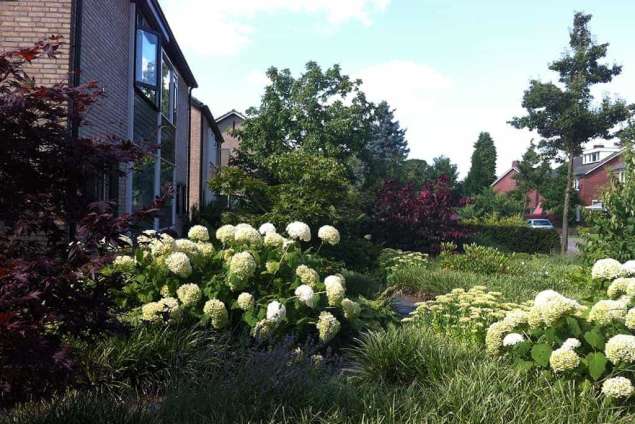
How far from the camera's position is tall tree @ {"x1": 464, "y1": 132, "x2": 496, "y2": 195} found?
64312mm

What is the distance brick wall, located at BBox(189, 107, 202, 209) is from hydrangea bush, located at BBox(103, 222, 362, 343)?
20146mm

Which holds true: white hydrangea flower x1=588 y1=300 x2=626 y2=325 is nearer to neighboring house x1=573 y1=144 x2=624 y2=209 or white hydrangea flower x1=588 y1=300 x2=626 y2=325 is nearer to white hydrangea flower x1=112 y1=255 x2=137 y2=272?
white hydrangea flower x1=112 y1=255 x2=137 y2=272

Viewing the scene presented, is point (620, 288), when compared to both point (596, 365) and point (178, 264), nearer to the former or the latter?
point (596, 365)

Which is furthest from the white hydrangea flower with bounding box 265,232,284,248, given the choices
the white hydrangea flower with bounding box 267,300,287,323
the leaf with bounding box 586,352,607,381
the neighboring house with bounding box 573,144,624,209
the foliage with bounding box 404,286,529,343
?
the neighboring house with bounding box 573,144,624,209

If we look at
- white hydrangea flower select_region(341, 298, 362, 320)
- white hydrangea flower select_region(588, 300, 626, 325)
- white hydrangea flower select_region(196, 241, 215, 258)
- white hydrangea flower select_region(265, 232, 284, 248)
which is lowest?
white hydrangea flower select_region(341, 298, 362, 320)

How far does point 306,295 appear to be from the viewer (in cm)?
574

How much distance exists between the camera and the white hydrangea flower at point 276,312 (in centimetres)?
550

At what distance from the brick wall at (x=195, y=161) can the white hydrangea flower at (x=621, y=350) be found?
74.5 feet

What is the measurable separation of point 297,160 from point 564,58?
15374 mm

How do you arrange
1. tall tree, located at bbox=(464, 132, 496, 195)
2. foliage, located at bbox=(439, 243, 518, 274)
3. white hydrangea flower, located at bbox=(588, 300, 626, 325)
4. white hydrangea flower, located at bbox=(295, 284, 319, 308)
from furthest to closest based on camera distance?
tall tree, located at bbox=(464, 132, 496, 195) → foliage, located at bbox=(439, 243, 518, 274) → white hydrangea flower, located at bbox=(295, 284, 319, 308) → white hydrangea flower, located at bbox=(588, 300, 626, 325)

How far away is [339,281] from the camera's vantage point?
6.21 meters

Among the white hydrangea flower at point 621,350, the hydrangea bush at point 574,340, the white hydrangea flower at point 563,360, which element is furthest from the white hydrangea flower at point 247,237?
the white hydrangea flower at point 621,350

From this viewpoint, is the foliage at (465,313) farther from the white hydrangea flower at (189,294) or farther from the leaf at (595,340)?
the white hydrangea flower at (189,294)

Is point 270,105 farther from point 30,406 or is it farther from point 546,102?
point 30,406
